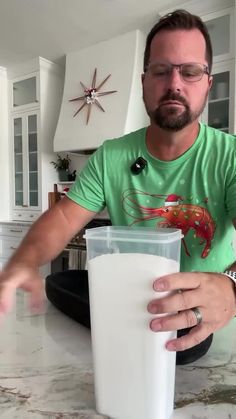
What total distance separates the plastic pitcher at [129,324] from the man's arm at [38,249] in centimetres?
13

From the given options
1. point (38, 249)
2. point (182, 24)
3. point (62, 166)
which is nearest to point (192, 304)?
point (38, 249)

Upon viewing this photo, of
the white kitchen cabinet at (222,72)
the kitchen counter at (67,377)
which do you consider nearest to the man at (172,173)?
the kitchen counter at (67,377)

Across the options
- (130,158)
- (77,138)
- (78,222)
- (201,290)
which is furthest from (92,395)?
(77,138)

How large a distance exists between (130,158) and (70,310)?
1.58ft

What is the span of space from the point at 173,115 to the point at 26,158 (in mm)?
3256

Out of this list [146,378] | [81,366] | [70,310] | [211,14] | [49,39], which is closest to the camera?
[146,378]

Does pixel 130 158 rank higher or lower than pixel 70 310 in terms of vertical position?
higher

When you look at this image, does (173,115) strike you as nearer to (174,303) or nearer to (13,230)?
(174,303)

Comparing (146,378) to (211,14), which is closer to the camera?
(146,378)

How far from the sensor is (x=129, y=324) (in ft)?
1.28

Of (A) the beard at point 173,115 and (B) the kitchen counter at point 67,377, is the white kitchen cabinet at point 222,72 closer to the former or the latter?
(A) the beard at point 173,115

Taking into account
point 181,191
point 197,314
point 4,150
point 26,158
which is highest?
point 4,150

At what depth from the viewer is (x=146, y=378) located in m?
0.40

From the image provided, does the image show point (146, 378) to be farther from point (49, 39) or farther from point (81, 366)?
point (49, 39)
